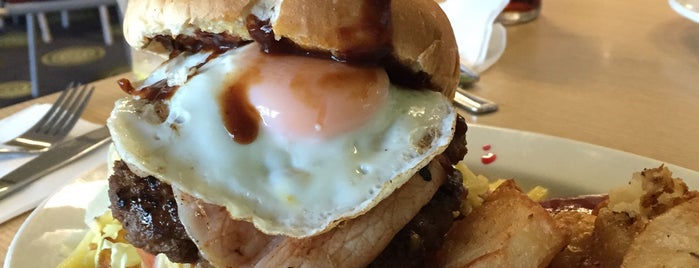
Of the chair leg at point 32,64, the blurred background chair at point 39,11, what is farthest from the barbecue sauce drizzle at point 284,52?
the blurred background chair at point 39,11

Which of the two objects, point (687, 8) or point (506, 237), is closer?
point (506, 237)

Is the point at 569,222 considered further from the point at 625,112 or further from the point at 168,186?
the point at 625,112

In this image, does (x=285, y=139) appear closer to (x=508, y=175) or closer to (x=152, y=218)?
Result: (x=152, y=218)

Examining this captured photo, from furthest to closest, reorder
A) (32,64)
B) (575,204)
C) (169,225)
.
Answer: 1. (32,64)
2. (575,204)
3. (169,225)

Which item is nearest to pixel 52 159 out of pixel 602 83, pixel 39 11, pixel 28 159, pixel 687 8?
pixel 28 159

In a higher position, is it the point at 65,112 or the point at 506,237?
the point at 506,237

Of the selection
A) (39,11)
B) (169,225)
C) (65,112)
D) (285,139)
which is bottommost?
(39,11)

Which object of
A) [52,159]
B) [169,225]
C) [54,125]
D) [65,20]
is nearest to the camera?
[169,225]
